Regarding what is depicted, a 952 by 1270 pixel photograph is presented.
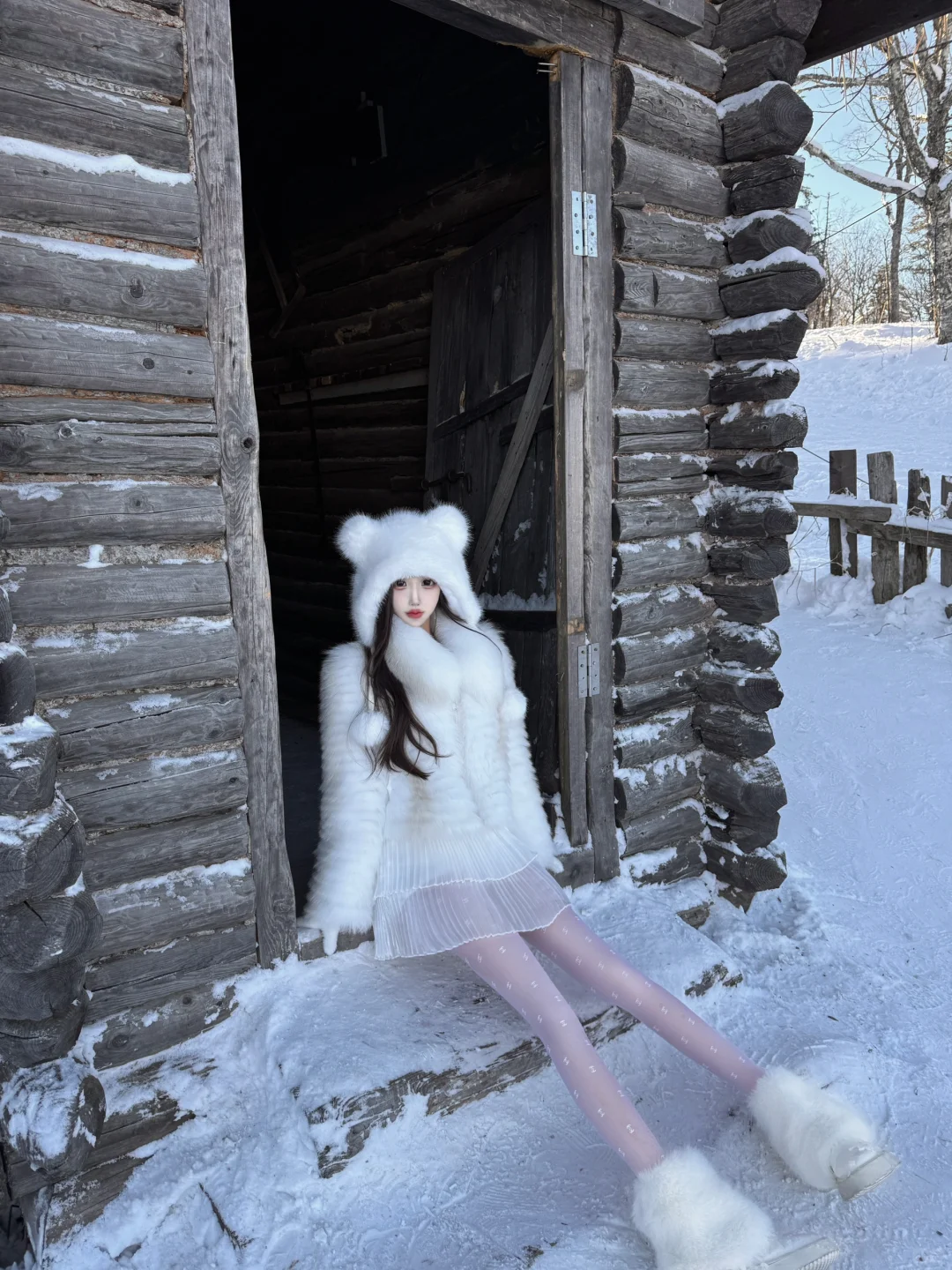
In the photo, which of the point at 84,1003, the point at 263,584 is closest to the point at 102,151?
the point at 263,584

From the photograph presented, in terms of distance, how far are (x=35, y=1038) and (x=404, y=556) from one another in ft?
5.39

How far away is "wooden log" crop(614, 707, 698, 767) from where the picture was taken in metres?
3.96

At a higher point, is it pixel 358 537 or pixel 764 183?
pixel 764 183

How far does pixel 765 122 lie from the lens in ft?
12.3

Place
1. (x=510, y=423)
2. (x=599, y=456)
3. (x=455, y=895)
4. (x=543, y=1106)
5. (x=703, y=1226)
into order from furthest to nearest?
(x=510, y=423) → (x=599, y=456) → (x=543, y=1106) → (x=455, y=895) → (x=703, y=1226)

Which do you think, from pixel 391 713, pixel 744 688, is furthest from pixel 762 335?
pixel 391 713

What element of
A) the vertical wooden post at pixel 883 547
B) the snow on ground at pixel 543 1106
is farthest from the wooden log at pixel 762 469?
the vertical wooden post at pixel 883 547

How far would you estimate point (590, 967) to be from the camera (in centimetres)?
286

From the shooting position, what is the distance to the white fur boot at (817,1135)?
240 centimetres

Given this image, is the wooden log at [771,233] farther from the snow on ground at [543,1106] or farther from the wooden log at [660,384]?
the snow on ground at [543,1106]

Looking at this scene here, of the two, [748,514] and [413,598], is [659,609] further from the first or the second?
[413,598]

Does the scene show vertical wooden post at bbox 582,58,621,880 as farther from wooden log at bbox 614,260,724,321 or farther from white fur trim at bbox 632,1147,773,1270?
white fur trim at bbox 632,1147,773,1270

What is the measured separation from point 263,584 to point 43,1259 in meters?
1.86

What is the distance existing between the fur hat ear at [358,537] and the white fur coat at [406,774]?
26 cm
